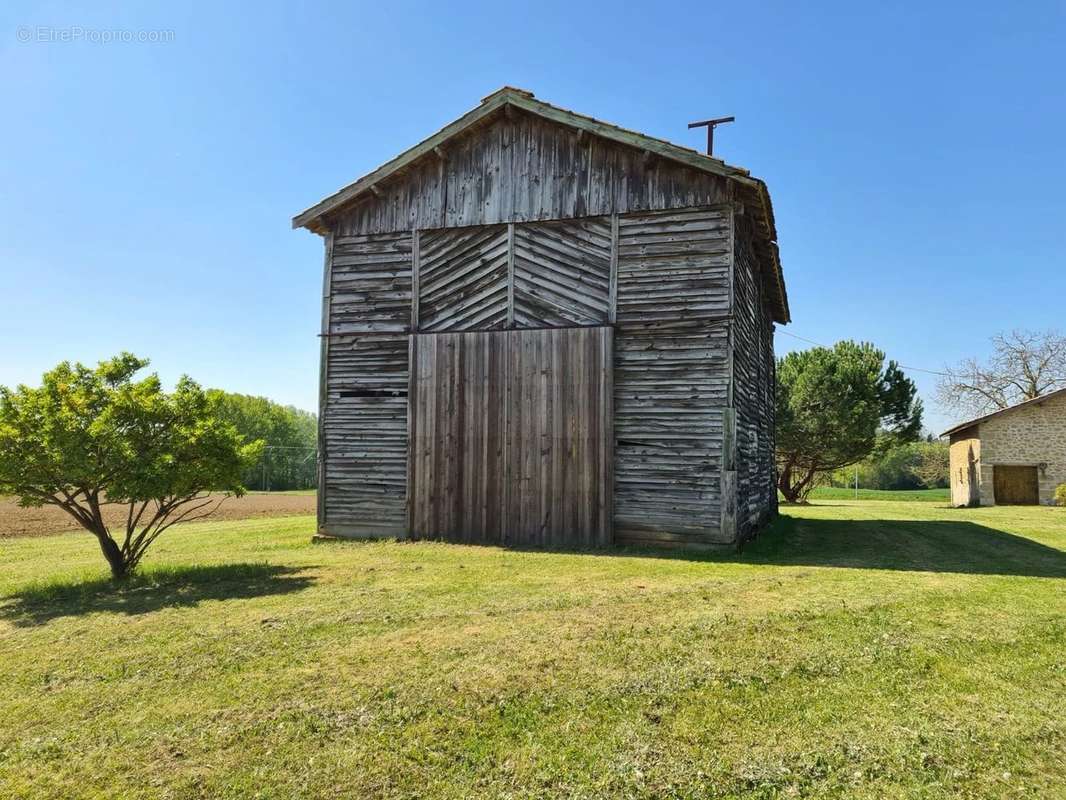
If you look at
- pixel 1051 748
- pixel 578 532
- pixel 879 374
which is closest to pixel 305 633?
pixel 1051 748

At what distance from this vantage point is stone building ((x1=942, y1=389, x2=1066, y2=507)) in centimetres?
3238

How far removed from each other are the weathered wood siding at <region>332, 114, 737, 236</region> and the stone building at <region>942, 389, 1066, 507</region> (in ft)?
95.0

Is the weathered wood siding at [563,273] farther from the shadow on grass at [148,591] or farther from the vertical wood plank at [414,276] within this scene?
the shadow on grass at [148,591]

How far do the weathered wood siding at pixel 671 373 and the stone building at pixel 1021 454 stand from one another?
28251 mm

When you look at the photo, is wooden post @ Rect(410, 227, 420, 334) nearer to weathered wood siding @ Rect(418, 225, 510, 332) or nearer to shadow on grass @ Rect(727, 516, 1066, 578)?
weathered wood siding @ Rect(418, 225, 510, 332)

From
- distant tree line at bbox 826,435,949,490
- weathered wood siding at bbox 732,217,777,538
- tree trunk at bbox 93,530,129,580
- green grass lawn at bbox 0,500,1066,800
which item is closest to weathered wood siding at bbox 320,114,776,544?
weathered wood siding at bbox 732,217,777,538

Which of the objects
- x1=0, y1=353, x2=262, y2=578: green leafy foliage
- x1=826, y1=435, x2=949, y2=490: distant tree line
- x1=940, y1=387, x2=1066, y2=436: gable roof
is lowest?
x1=826, y1=435, x2=949, y2=490: distant tree line

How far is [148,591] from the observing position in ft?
29.5

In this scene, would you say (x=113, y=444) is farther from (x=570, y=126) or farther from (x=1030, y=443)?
(x=1030, y=443)

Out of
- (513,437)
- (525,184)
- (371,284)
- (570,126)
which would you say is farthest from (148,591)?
(570,126)

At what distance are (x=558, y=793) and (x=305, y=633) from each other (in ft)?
12.4

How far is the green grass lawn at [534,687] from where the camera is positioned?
3.92 meters

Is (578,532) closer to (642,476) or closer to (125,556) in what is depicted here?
(642,476)

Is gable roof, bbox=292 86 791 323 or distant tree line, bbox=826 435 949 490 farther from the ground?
gable roof, bbox=292 86 791 323
